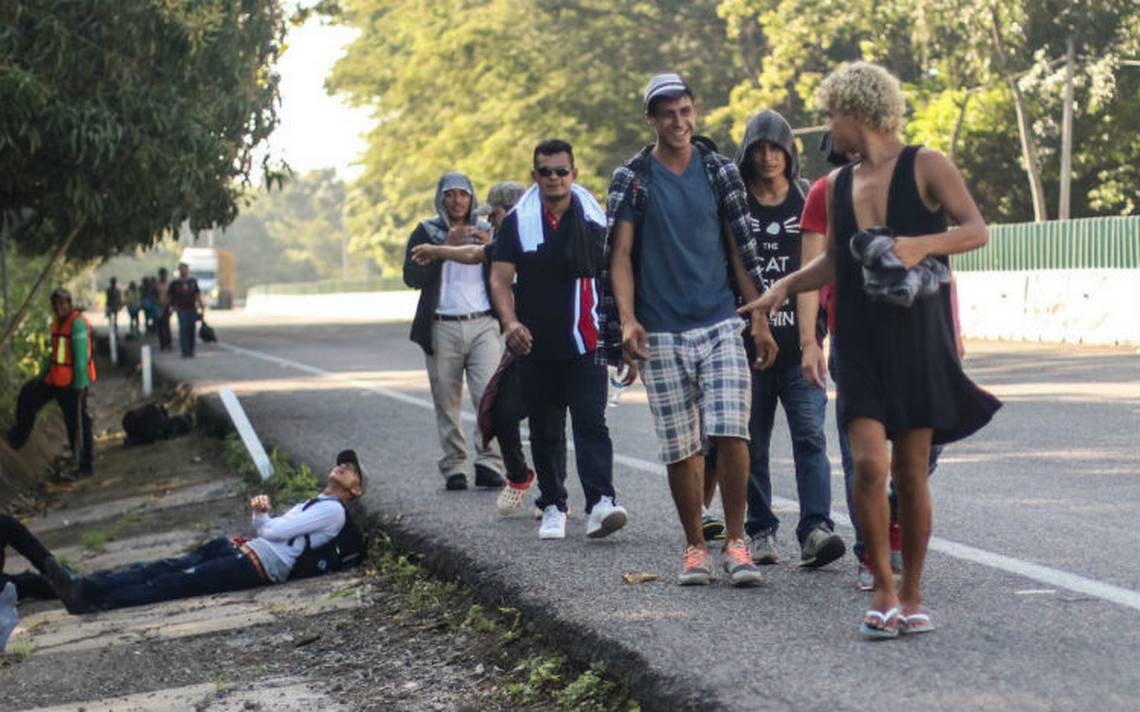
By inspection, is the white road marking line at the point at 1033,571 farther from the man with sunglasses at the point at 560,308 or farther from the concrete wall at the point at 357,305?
the concrete wall at the point at 357,305

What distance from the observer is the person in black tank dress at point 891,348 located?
5520 mm

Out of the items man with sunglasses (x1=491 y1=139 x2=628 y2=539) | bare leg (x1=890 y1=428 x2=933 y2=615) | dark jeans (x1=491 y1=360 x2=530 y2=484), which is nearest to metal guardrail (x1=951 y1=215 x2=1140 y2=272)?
dark jeans (x1=491 y1=360 x2=530 y2=484)

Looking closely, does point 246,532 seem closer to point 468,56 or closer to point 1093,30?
point 1093,30

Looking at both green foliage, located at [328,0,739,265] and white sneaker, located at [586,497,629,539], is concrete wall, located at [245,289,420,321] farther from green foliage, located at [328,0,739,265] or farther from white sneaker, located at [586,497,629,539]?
white sneaker, located at [586,497,629,539]

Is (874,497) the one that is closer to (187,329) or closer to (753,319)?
(753,319)

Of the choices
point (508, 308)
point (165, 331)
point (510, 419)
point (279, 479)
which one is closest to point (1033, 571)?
point (508, 308)

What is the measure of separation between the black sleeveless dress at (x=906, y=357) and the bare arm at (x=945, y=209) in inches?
1.3

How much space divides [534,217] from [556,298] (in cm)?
38

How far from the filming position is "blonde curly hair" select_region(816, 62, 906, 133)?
558cm

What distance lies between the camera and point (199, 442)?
17.9 meters

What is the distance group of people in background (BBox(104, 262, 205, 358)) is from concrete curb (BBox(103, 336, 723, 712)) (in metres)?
21.6

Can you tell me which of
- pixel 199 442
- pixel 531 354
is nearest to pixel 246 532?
pixel 531 354

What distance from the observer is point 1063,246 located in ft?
87.5

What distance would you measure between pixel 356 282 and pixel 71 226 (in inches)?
2601
